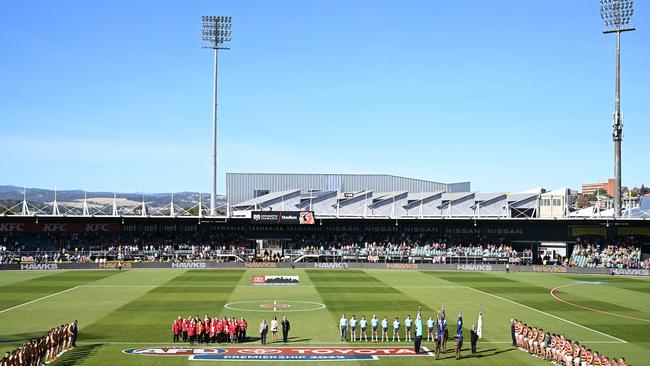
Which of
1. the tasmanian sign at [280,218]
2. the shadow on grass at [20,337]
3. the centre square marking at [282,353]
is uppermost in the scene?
the tasmanian sign at [280,218]

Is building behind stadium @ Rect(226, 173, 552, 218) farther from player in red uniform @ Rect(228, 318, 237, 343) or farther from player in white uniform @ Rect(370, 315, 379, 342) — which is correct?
player in red uniform @ Rect(228, 318, 237, 343)

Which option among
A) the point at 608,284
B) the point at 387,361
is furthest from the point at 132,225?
the point at 387,361

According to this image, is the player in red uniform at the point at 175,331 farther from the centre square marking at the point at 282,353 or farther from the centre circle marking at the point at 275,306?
the centre circle marking at the point at 275,306

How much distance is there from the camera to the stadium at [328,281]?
3055 centimetres

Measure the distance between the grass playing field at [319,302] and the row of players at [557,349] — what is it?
0.63 metres

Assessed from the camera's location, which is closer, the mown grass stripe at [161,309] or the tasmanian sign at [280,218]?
the mown grass stripe at [161,309]

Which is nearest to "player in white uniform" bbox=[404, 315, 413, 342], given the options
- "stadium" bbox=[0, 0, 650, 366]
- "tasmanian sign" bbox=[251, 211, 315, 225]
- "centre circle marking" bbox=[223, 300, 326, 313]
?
"stadium" bbox=[0, 0, 650, 366]

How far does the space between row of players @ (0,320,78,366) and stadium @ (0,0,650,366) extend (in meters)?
0.07

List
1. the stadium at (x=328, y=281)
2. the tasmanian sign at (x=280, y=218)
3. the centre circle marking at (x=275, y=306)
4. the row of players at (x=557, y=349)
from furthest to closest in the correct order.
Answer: the tasmanian sign at (x=280, y=218) → the centre circle marking at (x=275, y=306) → the stadium at (x=328, y=281) → the row of players at (x=557, y=349)

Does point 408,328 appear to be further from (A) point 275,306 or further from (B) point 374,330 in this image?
(A) point 275,306

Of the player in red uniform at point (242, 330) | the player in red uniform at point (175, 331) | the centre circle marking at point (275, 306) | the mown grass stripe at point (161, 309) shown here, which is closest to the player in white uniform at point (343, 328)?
the player in red uniform at point (242, 330)

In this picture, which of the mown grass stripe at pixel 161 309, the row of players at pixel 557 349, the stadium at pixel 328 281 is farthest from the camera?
the mown grass stripe at pixel 161 309

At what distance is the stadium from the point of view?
A: 3055cm

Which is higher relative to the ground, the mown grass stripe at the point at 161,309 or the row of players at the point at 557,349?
the row of players at the point at 557,349
